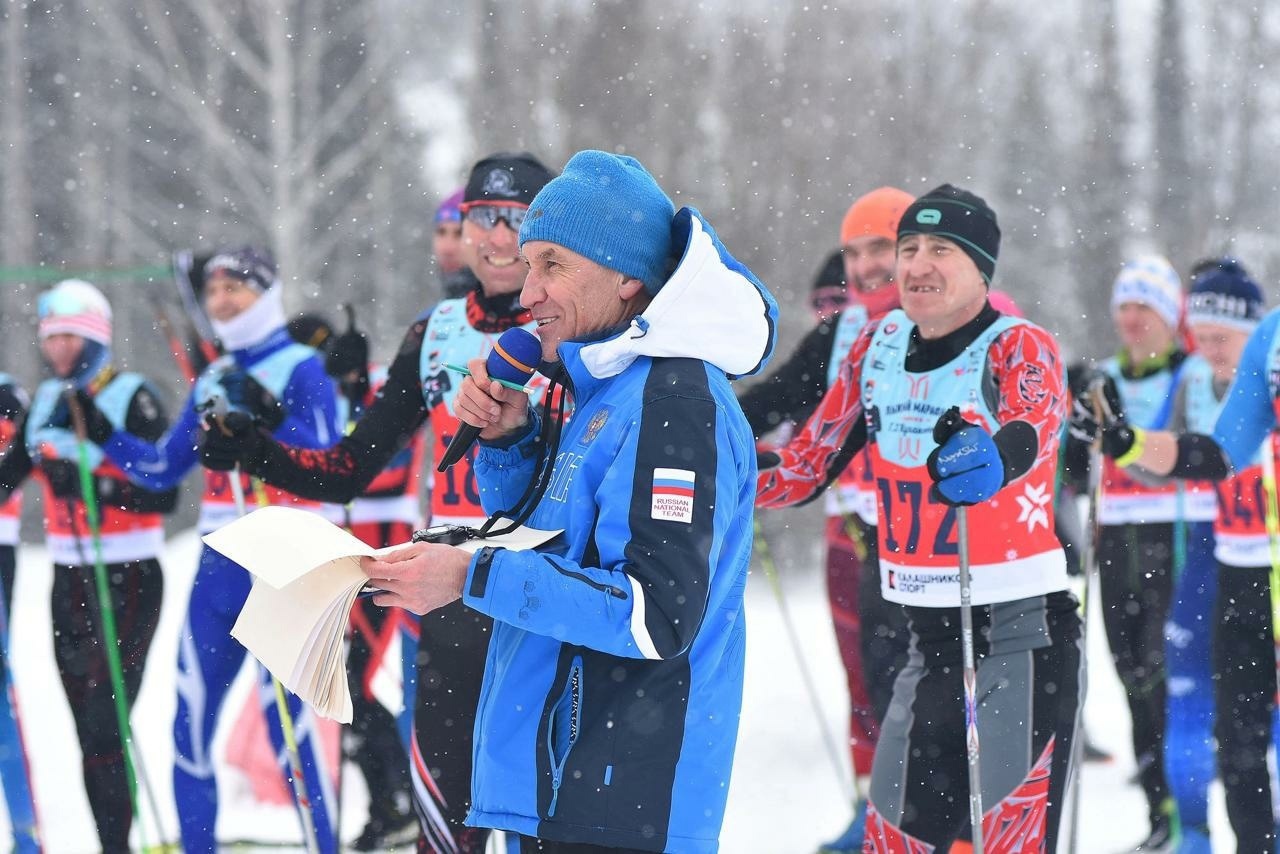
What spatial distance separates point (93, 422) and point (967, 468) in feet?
10.6

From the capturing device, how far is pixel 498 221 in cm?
400

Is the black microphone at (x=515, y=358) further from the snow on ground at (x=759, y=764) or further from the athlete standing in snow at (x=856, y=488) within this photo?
the snow on ground at (x=759, y=764)

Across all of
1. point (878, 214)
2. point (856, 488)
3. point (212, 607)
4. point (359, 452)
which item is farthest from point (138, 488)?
point (878, 214)

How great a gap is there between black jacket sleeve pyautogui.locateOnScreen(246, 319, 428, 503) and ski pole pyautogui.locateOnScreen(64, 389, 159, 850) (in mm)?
1581

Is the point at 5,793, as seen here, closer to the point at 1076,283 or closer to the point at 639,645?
the point at 639,645

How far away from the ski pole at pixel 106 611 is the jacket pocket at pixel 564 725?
3.17 m

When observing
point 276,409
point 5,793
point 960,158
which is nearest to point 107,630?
point 5,793

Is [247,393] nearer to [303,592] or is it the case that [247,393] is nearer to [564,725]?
[303,592]

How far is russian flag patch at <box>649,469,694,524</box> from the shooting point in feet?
7.13

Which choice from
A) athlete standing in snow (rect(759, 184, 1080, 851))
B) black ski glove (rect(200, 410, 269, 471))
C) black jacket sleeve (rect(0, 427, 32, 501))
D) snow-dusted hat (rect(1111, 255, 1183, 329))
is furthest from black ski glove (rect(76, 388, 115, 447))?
snow-dusted hat (rect(1111, 255, 1183, 329))

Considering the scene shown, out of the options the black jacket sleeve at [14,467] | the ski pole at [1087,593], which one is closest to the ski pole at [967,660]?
the ski pole at [1087,593]

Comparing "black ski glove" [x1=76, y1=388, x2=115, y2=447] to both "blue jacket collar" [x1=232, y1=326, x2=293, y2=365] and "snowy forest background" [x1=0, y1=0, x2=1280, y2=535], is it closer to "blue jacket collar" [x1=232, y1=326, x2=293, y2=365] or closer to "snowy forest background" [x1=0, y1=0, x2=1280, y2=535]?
"blue jacket collar" [x1=232, y1=326, x2=293, y2=365]

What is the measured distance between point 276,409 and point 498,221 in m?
1.22

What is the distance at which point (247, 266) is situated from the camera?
5.38 meters
